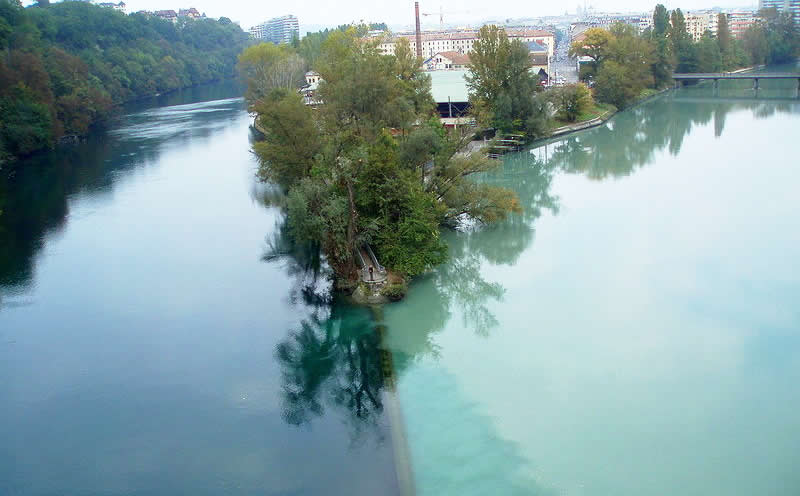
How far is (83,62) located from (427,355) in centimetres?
2529

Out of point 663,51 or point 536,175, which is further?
point 663,51

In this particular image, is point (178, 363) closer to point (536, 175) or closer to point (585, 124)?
point (536, 175)

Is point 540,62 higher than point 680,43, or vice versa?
point 680,43

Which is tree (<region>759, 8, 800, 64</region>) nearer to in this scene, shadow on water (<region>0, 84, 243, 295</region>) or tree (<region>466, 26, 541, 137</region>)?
tree (<region>466, 26, 541, 137</region>)

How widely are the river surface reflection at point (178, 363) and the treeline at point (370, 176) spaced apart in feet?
3.41

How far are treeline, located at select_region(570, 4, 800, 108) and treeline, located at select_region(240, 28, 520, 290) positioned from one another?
1231 cm

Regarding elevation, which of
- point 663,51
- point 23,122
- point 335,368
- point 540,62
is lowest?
point 335,368

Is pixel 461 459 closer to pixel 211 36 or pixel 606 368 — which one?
pixel 606 368

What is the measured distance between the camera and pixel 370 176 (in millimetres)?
8945

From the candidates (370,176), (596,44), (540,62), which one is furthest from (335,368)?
(540,62)

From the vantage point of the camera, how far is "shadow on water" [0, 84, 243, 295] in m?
11.7

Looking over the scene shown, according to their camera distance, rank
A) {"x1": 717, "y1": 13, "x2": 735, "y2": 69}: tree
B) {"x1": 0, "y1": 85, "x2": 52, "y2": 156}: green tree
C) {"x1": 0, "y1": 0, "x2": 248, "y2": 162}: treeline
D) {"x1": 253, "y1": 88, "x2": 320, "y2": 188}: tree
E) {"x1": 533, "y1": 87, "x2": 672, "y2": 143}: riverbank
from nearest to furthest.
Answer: {"x1": 253, "y1": 88, "x2": 320, "y2": 188}: tree → {"x1": 0, "y1": 85, "x2": 52, "y2": 156}: green tree → {"x1": 0, "y1": 0, "x2": 248, "y2": 162}: treeline → {"x1": 533, "y1": 87, "x2": 672, "y2": 143}: riverbank → {"x1": 717, "y1": 13, "x2": 735, "y2": 69}: tree

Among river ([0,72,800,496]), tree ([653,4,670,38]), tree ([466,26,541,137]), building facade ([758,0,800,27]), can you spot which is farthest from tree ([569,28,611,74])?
building facade ([758,0,800,27])

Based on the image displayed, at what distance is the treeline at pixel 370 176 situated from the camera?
877 centimetres
